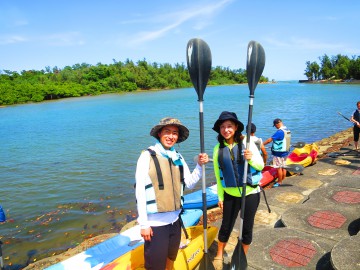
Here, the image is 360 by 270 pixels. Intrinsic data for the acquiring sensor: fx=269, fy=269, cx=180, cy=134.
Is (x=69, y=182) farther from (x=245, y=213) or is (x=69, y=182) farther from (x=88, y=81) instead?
(x=88, y=81)

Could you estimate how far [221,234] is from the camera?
320cm

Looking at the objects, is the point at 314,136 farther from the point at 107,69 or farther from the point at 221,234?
the point at 107,69

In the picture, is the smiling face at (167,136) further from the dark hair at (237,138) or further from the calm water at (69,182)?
the calm water at (69,182)

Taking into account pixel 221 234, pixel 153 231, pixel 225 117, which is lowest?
pixel 221 234

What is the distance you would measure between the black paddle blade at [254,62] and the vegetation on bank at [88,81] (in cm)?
6173

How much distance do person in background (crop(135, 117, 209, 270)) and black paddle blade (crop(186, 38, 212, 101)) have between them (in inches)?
32.5

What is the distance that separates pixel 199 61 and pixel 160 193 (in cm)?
159

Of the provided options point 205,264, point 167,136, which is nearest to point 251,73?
point 167,136

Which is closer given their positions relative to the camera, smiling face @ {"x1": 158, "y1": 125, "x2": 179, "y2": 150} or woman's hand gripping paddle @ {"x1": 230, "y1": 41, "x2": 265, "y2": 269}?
smiling face @ {"x1": 158, "y1": 125, "x2": 179, "y2": 150}

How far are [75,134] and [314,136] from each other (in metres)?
17.0

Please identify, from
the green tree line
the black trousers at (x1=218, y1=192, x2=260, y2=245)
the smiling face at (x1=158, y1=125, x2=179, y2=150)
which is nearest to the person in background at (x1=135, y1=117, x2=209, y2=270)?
the smiling face at (x1=158, y1=125, x2=179, y2=150)

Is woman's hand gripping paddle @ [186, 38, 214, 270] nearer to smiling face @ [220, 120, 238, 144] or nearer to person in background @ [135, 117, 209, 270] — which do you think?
smiling face @ [220, 120, 238, 144]

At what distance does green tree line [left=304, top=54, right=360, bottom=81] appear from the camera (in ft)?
297

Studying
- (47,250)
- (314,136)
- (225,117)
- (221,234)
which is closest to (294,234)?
(221,234)
